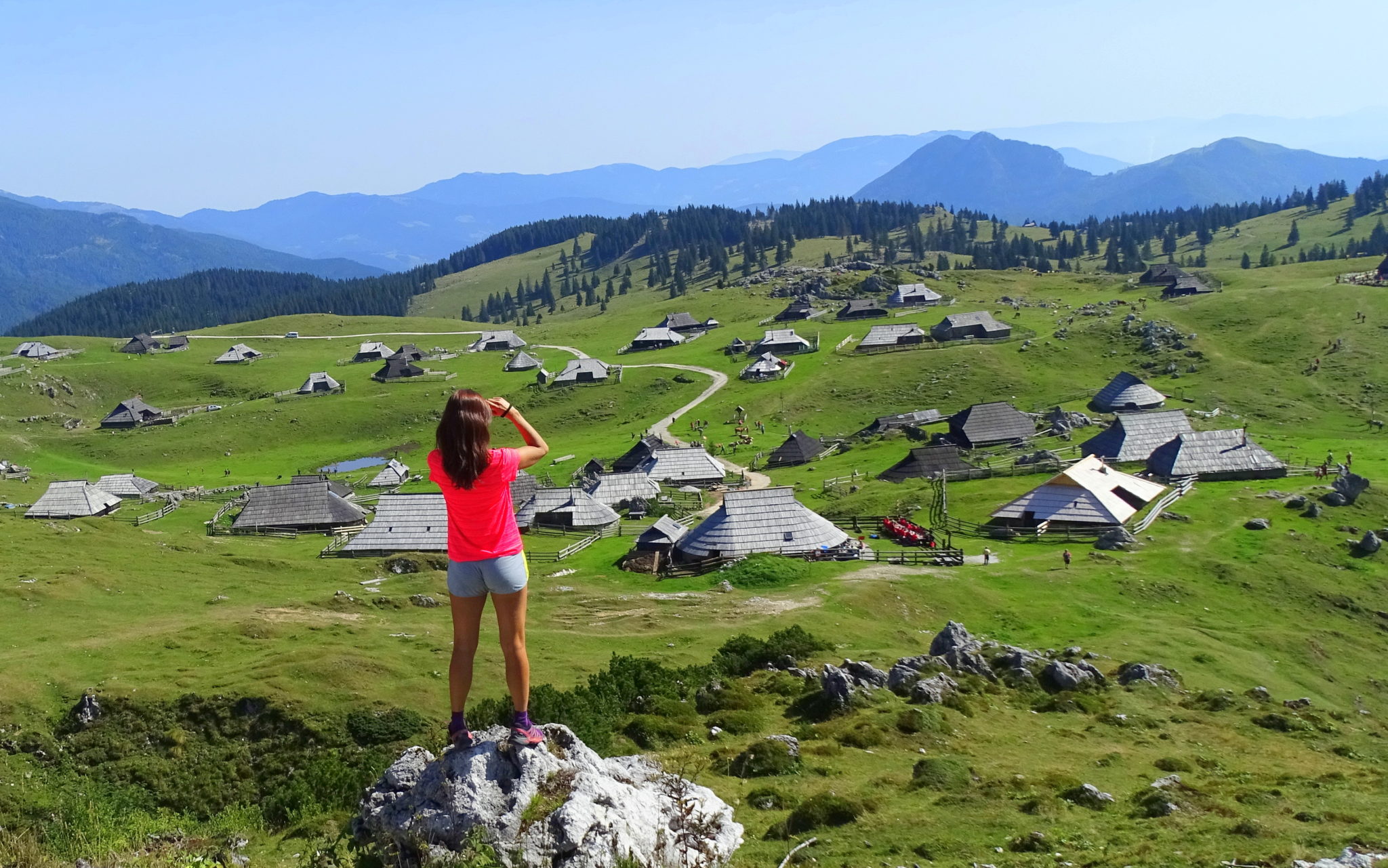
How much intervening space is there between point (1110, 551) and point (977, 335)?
84142 millimetres

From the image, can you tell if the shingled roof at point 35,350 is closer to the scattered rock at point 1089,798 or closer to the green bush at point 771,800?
the green bush at point 771,800

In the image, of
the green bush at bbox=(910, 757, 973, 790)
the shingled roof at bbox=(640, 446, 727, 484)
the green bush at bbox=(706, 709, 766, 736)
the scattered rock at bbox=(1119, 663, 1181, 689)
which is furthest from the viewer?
the shingled roof at bbox=(640, 446, 727, 484)

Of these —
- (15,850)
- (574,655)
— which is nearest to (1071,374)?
(574,655)

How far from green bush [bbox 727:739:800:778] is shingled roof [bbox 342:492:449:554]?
44494 millimetres

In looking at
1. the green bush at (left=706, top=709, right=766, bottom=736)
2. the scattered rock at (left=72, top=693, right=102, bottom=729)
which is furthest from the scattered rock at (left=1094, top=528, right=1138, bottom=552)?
the scattered rock at (left=72, top=693, right=102, bottom=729)

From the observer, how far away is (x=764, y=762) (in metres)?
21.5

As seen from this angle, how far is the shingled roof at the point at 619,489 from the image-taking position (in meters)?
75.2

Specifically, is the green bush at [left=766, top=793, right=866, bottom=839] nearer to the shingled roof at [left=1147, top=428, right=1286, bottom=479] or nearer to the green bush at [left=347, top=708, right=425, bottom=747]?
the green bush at [left=347, top=708, right=425, bottom=747]

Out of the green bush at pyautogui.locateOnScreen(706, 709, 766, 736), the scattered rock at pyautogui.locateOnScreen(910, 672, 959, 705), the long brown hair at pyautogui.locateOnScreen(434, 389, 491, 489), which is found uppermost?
the long brown hair at pyautogui.locateOnScreen(434, 389, 491, 489)

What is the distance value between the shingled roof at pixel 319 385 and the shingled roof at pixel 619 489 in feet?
257

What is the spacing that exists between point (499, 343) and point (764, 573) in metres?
133

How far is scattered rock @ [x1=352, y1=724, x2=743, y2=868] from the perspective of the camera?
12.0 meters

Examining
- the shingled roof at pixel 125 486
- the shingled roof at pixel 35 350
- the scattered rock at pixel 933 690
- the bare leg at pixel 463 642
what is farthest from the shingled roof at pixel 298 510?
the shingled roof at pixel 35 350

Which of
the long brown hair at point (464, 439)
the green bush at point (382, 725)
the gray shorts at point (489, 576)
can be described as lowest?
the green bush at point (382, 725)
